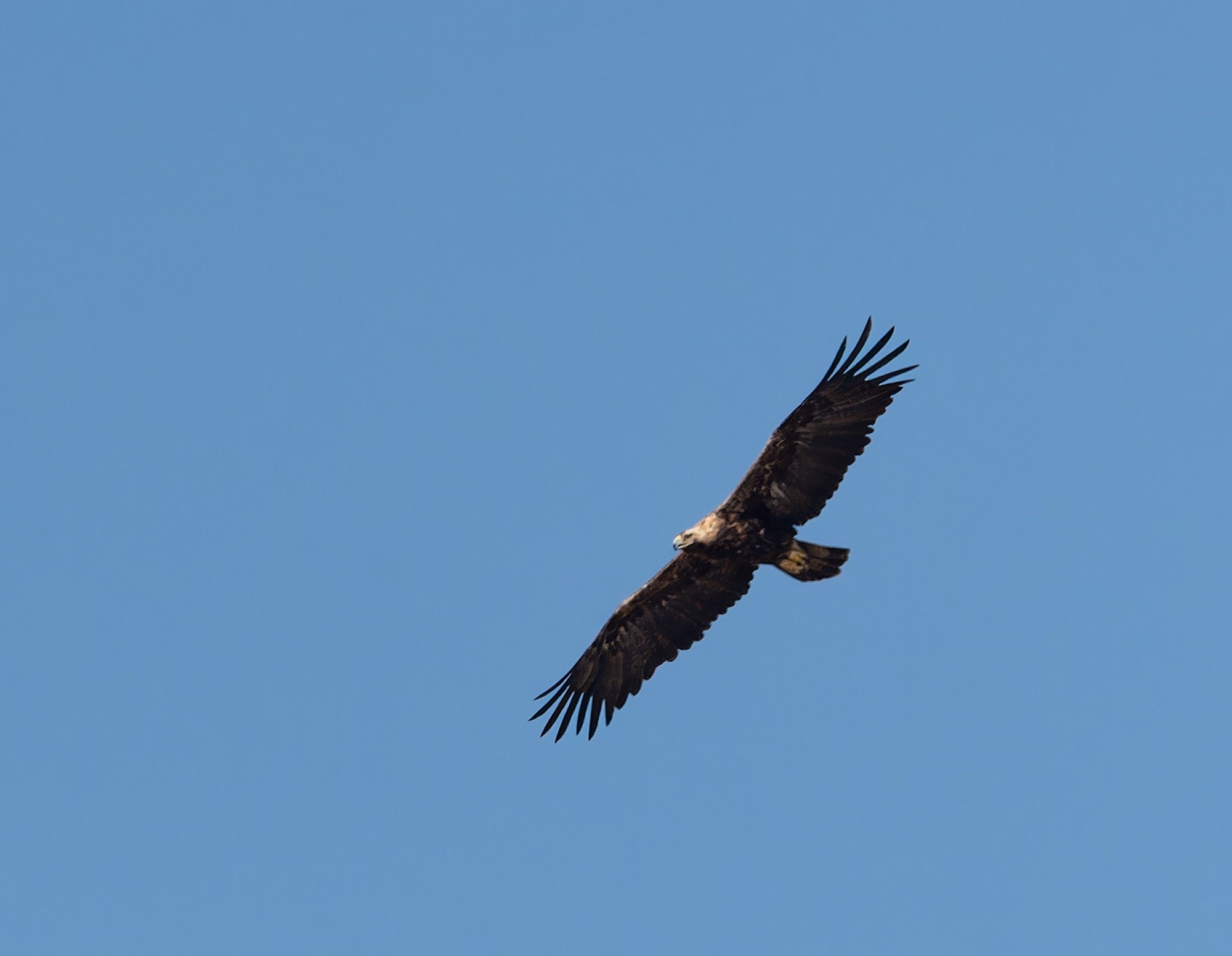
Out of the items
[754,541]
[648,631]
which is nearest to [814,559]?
[754,541]

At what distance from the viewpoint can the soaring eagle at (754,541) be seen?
2048cm

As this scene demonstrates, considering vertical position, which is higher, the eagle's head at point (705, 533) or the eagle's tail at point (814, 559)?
the eagle's head at point (705, 533)

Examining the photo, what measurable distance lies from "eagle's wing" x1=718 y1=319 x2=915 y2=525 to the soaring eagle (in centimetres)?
1

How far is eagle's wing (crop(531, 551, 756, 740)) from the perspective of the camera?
21.8 metres

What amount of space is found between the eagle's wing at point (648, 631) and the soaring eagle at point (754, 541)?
0.01 m

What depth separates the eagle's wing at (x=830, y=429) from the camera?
20.5 meters

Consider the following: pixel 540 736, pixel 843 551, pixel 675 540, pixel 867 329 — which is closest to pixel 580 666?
pixel 540 736

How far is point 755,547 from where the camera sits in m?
21.1

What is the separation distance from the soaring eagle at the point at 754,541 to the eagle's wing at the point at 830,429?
10mm

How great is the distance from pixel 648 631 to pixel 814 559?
8.48 feet

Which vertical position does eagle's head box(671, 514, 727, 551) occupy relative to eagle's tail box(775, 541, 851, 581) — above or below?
above

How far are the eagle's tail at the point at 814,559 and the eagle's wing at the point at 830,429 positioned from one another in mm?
617

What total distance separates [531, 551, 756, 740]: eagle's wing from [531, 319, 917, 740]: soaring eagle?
0.04ft

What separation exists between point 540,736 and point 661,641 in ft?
6.90
